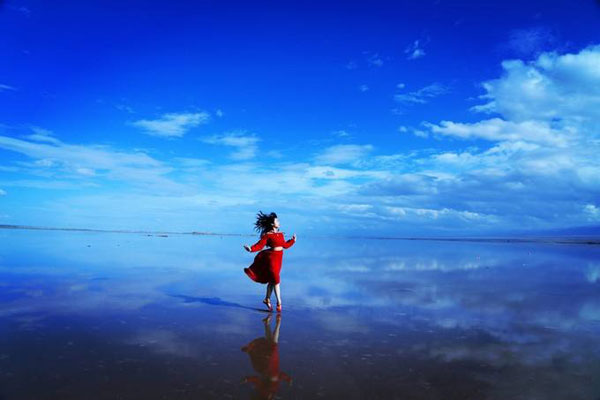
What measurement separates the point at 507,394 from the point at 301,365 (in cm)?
232

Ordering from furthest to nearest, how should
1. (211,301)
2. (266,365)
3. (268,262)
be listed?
(211,301), (268,262), (266,365)

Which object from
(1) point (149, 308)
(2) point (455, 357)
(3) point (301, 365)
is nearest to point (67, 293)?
(1) point (149, 308)

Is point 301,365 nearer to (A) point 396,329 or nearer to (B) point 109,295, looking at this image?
(A) point 396,329

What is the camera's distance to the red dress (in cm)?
866

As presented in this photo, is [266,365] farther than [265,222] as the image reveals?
No

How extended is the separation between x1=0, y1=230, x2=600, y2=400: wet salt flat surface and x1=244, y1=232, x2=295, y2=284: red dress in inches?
26.7

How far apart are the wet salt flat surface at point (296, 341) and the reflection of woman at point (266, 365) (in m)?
0.02

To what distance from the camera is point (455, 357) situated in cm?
521

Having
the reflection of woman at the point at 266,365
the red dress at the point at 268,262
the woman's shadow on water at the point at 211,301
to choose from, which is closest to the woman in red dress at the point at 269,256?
the red dress at the point at 268,262

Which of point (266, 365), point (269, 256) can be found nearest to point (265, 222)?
point (269, 256)

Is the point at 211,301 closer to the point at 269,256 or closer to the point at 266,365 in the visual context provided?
the point at 269,256

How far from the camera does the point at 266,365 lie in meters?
4.77

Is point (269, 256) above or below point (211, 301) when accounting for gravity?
above

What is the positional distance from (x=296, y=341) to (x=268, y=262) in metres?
3.08
